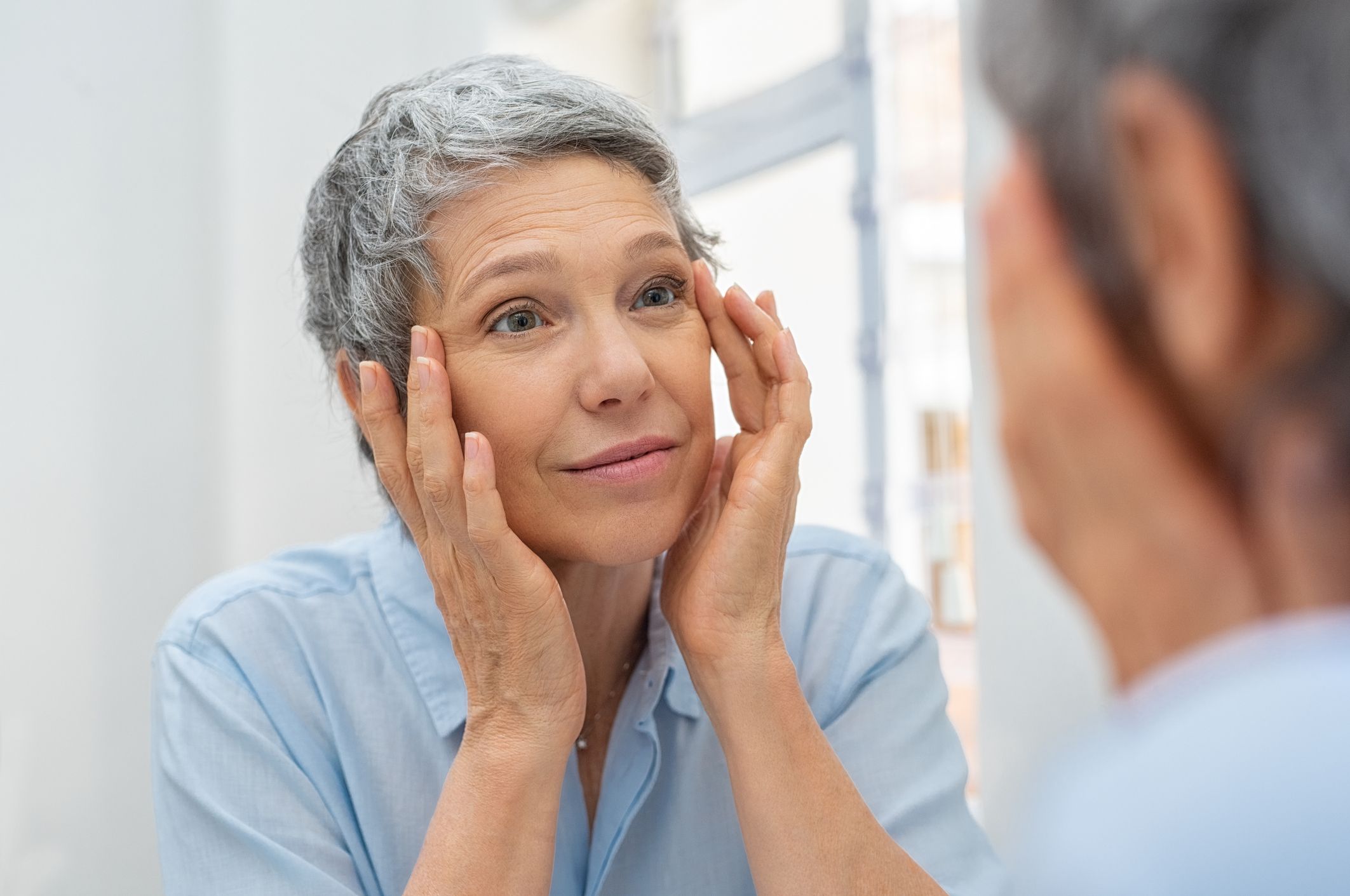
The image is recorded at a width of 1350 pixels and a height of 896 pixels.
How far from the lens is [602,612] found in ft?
5.24

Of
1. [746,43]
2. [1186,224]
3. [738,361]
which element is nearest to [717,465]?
[738,361]

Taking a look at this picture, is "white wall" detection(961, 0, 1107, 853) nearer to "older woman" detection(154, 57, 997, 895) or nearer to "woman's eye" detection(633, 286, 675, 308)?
"older woman" detection(154, 57, 997, 895)

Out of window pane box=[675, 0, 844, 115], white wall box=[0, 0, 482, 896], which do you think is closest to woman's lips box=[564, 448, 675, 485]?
white wall box=[0, 0, 482, 896]

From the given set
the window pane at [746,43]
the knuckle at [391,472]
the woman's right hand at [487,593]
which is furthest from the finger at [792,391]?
the window pane at [746,43]

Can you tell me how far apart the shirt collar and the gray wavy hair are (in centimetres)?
22

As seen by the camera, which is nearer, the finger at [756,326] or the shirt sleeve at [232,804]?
the shirt sleeve at [232,804]

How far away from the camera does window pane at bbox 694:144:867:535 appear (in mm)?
2809

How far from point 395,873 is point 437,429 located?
54cm

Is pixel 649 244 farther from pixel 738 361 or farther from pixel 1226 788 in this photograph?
pixel 1226 788

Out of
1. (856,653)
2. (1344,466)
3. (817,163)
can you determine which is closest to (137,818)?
(856,653)

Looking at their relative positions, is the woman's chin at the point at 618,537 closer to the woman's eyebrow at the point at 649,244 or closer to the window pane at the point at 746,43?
the woman's eyebrow at the point at 649,244

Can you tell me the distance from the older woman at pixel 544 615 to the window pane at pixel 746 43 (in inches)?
60.0

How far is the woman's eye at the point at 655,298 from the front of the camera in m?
1.48

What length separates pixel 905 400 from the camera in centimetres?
270
